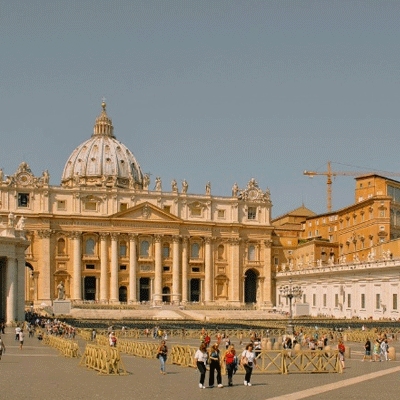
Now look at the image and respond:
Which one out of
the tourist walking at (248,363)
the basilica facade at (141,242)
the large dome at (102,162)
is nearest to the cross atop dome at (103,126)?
the large dome at (102,162)

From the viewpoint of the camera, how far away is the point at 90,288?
329 ft

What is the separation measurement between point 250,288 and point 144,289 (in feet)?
54.0

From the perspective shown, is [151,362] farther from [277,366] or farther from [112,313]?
[112,313]

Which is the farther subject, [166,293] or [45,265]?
[166,293]

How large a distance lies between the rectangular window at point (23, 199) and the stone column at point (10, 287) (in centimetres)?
4800

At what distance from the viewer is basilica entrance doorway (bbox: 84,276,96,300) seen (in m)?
100

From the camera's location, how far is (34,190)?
9725 cm

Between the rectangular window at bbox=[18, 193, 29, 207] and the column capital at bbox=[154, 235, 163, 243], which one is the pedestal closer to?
the rectangular window at bbox=[18, 193, 29, 207]

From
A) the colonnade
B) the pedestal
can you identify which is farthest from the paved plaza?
the colonnade

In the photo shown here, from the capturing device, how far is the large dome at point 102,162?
5418 inches

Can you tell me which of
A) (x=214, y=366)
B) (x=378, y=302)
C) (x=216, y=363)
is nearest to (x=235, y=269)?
(x=378, y=302)

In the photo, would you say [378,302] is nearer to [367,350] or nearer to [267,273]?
[267,273]

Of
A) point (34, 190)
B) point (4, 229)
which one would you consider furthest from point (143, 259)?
point (4, 229)

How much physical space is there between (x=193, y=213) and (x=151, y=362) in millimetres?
75161
